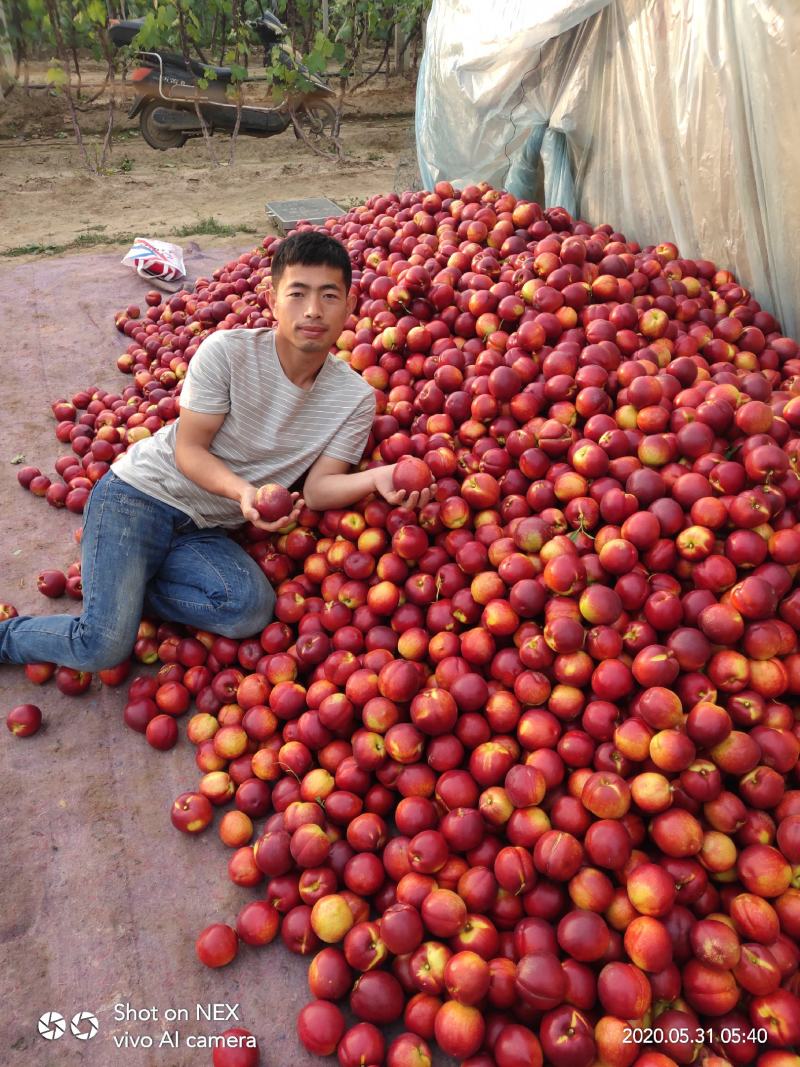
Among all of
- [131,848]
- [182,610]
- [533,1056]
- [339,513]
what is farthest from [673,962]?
[182,610]

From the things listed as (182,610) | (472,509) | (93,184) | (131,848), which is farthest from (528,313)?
(93,184)

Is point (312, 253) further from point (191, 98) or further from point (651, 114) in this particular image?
point (191, 98)

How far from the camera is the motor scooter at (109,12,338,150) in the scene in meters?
11.9

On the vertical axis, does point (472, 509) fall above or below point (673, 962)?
above

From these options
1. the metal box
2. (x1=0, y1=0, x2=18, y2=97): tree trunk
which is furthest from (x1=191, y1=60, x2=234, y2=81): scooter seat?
the metal box

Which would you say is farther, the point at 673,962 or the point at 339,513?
the point at 339,513

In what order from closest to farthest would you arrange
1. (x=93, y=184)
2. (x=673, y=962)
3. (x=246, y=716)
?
(x=673, y=962) → (x=246, y=716) → (x=93, y=184)

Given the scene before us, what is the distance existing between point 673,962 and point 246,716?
168 centimetres

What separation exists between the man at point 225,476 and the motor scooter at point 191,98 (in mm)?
10881

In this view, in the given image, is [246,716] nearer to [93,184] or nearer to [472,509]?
[472,509]

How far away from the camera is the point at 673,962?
199 centimetres

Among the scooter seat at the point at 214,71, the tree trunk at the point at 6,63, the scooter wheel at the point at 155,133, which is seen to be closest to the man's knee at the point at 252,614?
the scooter seat at the point at 214,71

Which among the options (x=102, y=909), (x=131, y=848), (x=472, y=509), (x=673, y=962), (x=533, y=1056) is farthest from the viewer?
(x=472, y=509)

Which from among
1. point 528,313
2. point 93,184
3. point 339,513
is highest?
point 528,313
